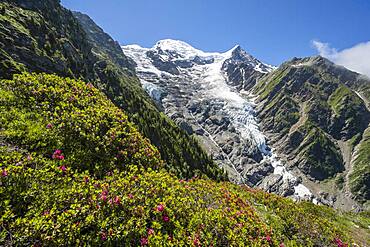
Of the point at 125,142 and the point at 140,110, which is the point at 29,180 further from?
the point at 140,110

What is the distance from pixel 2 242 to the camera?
19.3 ft

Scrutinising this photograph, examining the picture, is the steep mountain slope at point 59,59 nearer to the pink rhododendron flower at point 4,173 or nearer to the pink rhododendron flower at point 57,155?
the pink rhododendron flower at point 57,155

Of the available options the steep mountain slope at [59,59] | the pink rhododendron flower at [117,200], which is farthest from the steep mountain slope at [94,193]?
the steep mountain slope at [59,59]

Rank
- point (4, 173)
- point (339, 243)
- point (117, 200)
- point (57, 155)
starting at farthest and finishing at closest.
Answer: point (339, 243), point (57, 155), point (117, 200), point (4, 173)

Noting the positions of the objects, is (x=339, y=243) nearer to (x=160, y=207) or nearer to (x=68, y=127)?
(x=160, y=207)

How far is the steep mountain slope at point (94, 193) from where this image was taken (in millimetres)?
6914

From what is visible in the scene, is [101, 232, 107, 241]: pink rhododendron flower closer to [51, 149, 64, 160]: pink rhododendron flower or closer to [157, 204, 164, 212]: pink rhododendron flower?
[157, 204, 164, 212]: pink rhododendron flower

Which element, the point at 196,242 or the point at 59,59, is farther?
the point at 59,59

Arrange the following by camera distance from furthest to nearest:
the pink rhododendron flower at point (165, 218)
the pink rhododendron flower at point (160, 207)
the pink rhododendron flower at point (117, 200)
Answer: the pink rhododendron flower at point (160, 207) → the pink rhododendron flower at point (165, 218) → the pink rhododendron flower at point (117, 200)

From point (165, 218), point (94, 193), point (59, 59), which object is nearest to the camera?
point (94, 193)

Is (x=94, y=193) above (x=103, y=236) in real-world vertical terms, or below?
above

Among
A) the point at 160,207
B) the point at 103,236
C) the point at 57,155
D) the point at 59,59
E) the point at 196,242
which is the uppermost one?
the point at 59,59

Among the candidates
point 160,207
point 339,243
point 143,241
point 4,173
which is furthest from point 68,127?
point 339,243

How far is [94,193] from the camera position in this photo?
26.3 ft
